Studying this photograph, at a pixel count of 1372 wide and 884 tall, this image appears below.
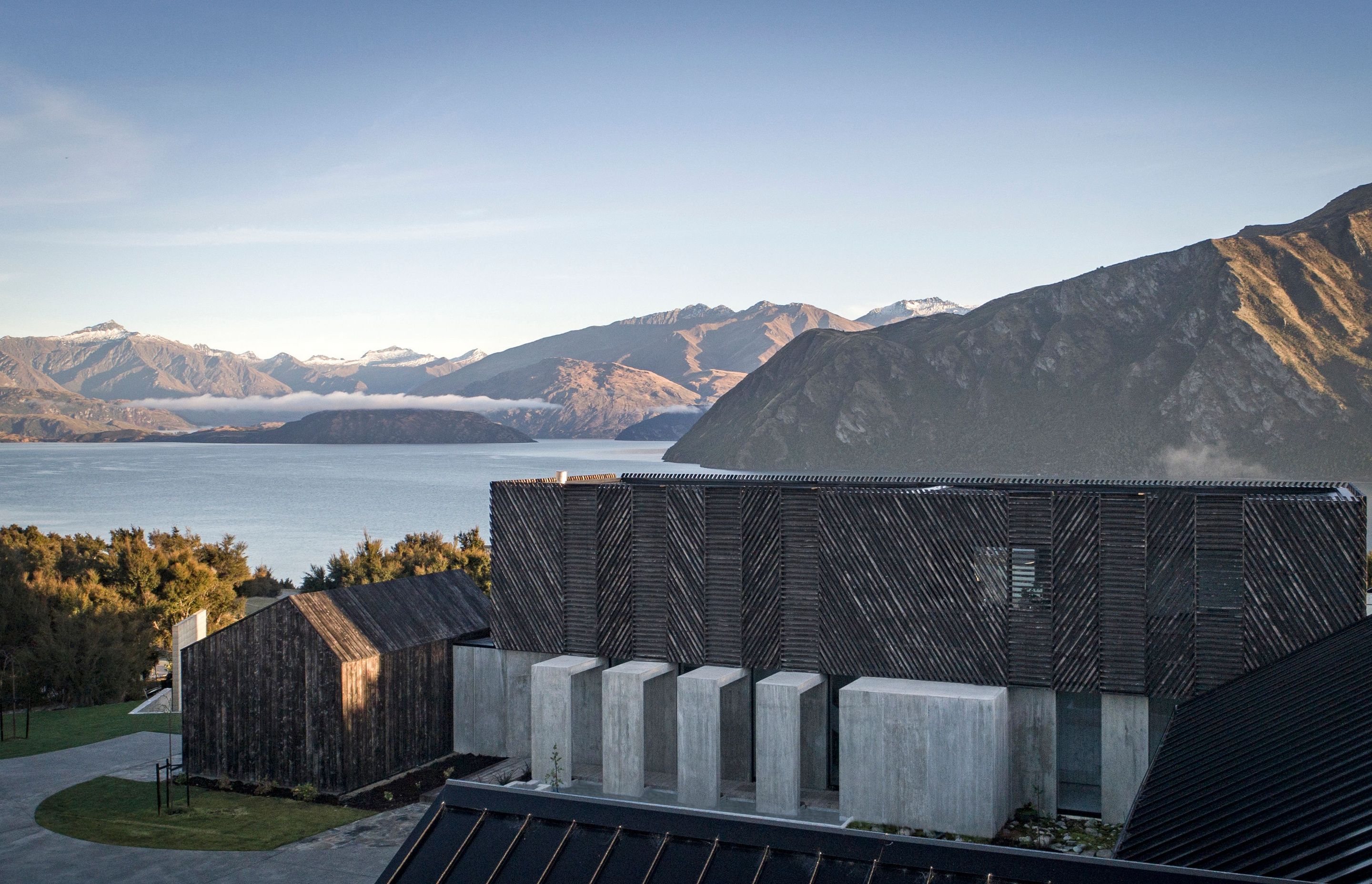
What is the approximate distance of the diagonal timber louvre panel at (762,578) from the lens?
19250mm

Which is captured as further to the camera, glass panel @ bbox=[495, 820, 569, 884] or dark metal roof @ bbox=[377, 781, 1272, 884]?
glass panel @ bbox=[495, 820, 569, 884]

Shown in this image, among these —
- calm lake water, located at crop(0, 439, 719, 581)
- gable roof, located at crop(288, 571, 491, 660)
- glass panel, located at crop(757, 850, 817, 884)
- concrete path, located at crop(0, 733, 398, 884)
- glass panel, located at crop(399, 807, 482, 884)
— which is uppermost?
glass panel, located at crop(757, 850, 817, 884)

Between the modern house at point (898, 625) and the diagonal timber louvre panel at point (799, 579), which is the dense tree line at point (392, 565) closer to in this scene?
the modern house at point (898, 625)

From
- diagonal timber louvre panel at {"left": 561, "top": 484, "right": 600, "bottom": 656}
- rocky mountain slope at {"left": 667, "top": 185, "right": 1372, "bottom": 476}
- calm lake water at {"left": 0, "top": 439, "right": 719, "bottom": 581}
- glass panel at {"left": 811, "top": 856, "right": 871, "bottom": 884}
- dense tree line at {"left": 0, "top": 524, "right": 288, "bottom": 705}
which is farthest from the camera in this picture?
rocky mountain slope at {"left": 667, "top": 185, "right": 1372, "bottom": 476}

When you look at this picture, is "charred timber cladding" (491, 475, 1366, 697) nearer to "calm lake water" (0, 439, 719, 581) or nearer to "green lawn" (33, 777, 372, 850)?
"green lawn" (33, 777, 372, 850)

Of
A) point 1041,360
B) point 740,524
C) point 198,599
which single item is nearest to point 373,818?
point 740,524

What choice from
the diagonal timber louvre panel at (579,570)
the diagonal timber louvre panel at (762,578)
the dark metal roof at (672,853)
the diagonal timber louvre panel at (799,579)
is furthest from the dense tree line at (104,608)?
the dark metal roof at (672,853)

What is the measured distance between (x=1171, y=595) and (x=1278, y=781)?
8.51 m

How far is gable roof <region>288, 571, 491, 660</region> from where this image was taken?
19.5m

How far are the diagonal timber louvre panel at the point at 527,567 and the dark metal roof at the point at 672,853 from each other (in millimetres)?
12297

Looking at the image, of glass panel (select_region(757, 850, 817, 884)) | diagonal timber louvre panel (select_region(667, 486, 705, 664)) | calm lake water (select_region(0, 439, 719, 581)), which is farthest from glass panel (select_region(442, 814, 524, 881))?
calm lake water (select_region(0, 439, 719, 581))

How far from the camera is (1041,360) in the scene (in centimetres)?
14675

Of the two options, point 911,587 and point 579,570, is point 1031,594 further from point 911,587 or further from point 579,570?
point 579,570

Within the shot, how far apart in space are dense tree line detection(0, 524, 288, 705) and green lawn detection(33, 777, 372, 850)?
38.1 feet
